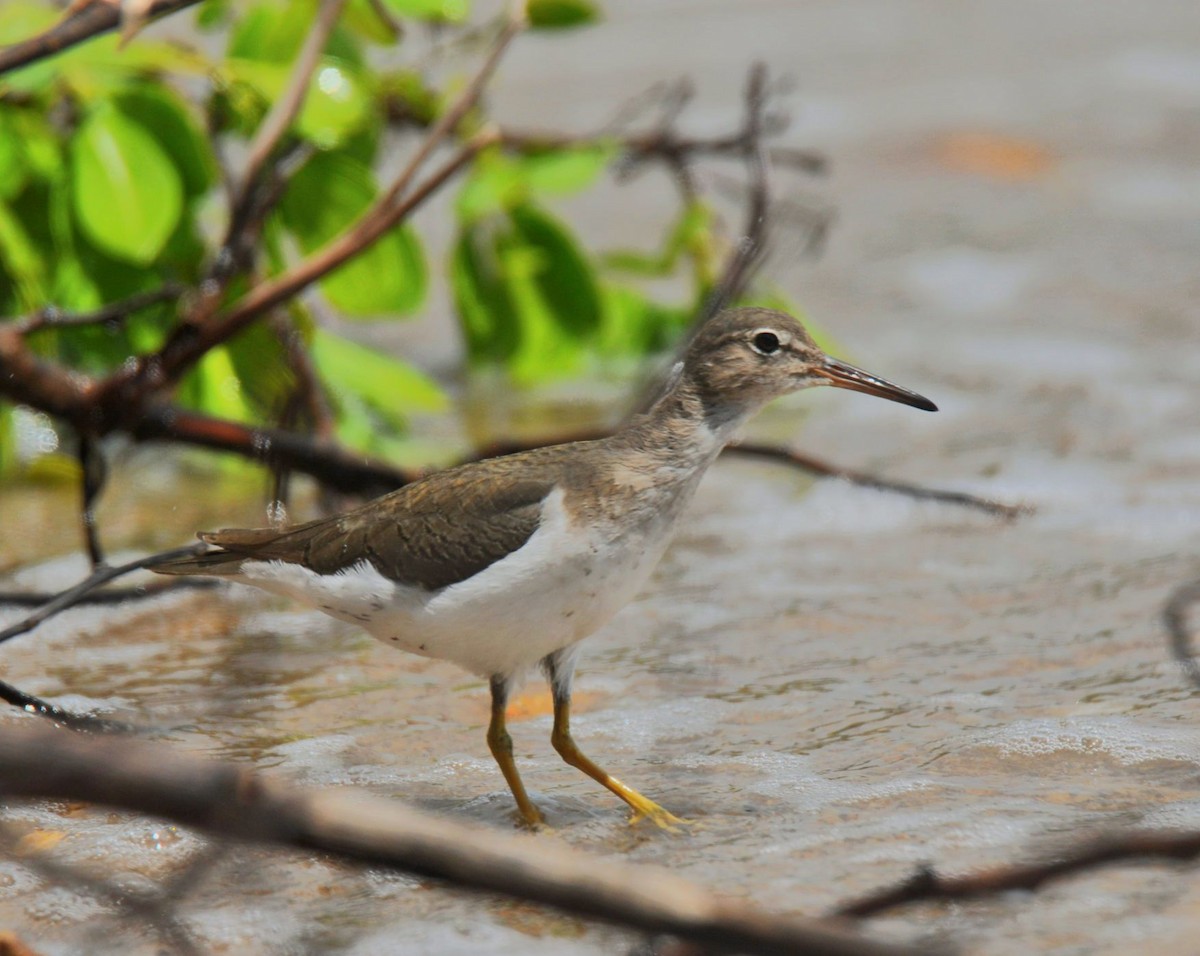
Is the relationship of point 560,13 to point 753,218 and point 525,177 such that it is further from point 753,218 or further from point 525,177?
point 753,218

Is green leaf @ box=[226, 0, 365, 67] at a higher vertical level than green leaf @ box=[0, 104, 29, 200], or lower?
higher

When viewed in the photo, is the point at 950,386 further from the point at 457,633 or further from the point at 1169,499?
the point at 457,633

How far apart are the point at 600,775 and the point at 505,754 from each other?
22 cm

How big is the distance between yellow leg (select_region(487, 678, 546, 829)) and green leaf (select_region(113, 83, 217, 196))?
239 cm

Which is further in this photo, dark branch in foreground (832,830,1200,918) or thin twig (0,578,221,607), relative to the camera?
thin twig (0,578,221,607)

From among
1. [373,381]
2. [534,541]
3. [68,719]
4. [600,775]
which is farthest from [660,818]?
[373,381]

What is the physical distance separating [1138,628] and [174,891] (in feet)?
10.5

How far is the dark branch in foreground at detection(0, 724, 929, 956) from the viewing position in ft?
5.95

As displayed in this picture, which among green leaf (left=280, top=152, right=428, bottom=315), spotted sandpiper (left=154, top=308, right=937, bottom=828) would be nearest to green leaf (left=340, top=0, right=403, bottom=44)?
green leaf (left=280, top=152, right=428, bottom=315)

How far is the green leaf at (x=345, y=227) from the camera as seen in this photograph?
219 inches

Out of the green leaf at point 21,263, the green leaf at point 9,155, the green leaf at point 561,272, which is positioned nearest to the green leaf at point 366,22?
the green leaf at point 561,272

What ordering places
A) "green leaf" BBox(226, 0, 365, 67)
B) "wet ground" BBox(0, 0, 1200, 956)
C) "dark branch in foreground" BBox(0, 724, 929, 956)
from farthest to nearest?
"green leaf" BBox(226, 0, 365, 67) < "wet ground" BBox(0, 0, 1200, 956) < "dark branch in foreground" BBox(0, 724, 929, 956)

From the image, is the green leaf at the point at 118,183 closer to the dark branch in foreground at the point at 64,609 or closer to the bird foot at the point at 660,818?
the dark branch in foreground at the point at 64,609

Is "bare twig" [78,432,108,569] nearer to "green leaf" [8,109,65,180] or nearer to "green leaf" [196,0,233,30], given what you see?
"green leaf" [8,109,65,180]
